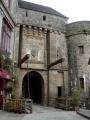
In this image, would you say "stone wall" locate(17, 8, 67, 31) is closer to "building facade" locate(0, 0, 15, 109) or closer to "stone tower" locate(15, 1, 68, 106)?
"stone tower" locate(15, 1, 68, 106)

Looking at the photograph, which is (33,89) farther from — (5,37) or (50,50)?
(5,37)

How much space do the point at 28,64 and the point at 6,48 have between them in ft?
19.6

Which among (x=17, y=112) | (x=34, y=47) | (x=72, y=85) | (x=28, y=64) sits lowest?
(x=17, y=112)

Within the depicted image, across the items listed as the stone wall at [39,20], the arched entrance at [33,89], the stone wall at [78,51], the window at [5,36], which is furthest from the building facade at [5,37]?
the arched entrance at [33,89]

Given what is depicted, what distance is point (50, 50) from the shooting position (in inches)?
893

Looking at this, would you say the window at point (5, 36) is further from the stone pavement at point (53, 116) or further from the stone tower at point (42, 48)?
the stone tower at point (42, 48)

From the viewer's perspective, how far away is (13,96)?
17.1m

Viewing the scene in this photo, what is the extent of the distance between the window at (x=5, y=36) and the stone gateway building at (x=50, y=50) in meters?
4.73

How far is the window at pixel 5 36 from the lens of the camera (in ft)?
49.3

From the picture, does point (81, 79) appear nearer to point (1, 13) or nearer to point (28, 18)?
point (28, 18)

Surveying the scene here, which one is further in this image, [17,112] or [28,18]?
[28,18]

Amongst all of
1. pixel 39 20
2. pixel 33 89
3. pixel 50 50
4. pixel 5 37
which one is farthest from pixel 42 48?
pixel 5 37

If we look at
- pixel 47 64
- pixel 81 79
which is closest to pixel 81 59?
pixel 81 79

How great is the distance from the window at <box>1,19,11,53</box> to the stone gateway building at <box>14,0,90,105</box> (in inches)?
186
